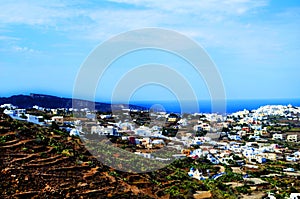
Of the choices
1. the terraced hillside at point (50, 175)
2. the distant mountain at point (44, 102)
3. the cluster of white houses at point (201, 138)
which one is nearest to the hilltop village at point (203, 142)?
the cluster of white houses at point (201, 138)

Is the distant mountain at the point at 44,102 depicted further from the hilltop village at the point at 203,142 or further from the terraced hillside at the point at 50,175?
the terraced hillside at the point at 50,175

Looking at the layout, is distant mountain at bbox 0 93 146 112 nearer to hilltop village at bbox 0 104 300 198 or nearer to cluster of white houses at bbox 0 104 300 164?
hilltop village at bbox 0 104 300 198

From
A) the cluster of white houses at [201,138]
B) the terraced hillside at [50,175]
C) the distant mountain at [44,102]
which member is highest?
the distant mountain at [44,102]

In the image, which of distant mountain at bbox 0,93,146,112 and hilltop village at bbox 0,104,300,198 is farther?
distant mountain at bbox 0,93,146,112

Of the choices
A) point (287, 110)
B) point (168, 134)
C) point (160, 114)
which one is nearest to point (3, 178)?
point (168, 134)

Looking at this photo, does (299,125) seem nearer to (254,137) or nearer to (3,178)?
(254,137)

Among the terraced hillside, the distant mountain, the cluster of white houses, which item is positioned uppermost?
the distant mountain

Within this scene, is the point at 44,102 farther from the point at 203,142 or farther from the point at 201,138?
the point at 203,142

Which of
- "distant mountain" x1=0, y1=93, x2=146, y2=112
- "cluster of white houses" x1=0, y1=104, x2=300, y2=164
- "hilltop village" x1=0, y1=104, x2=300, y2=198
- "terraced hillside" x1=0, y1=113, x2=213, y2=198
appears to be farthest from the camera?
"distant mountain" x1=0, y1=93, x2=146, y2=112

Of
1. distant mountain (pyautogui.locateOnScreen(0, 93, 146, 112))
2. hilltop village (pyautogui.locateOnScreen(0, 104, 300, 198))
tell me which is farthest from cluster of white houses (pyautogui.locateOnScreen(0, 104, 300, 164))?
distant mountain (pyautogui.locateOnScreen(0, 93, 146, 112))
